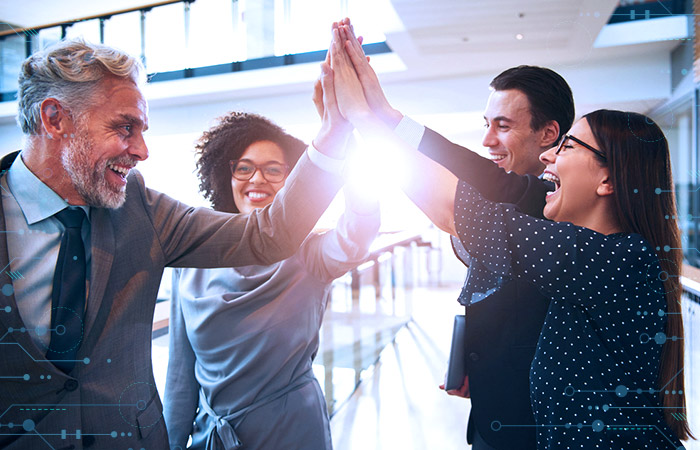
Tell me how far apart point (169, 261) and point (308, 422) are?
1.60 ft

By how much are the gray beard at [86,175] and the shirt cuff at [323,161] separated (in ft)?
1.19

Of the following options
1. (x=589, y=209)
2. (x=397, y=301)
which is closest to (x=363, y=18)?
(x=589, y=209)

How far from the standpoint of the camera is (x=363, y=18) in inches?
48.6

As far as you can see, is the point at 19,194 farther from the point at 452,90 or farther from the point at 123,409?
the point at 452,90

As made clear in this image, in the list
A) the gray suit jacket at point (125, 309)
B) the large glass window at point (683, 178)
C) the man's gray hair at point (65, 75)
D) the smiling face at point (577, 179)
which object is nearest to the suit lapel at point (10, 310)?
the gray suit jacket at point (125, 309)

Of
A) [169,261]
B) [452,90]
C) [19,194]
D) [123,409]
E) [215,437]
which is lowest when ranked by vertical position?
[215,437]

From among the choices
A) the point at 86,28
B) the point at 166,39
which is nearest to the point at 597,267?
the point at 166,39

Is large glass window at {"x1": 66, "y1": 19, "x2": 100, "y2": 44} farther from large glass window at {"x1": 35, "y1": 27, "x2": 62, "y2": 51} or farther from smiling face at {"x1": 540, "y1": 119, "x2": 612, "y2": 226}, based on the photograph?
smiling face at {"x1": 540, "y1": 119, "x2": 612, "y2": 226}

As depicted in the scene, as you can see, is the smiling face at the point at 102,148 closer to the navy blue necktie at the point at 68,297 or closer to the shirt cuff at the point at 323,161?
the navy blue necktie at the point at 68,297

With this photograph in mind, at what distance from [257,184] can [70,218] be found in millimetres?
468

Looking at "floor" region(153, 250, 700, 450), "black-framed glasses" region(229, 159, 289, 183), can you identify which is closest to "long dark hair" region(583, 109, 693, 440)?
"black-framed glasses" region(229, 159, 289, 183)

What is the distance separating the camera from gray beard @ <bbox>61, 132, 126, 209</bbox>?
78 centimetres

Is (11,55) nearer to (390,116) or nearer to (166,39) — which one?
(166,39)

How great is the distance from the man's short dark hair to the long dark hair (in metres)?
0.21
